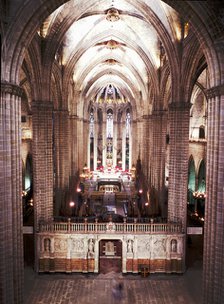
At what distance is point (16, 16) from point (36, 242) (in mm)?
10895

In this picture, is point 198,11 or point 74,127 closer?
point 198,11

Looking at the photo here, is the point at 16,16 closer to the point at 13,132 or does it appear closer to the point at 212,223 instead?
the point at 13,132

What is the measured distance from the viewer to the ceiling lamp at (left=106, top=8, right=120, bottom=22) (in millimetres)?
18489

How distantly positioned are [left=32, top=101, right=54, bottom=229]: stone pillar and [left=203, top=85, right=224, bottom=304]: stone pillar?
871 cm

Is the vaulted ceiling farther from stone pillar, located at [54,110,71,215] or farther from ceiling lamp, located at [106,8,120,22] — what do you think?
stone pillar, located at [54,110,71,215]

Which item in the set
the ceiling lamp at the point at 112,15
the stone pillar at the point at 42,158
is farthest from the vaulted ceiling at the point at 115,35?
the stone pillar at the point at 42,158

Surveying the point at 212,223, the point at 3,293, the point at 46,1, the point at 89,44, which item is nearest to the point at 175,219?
the point at 212,223

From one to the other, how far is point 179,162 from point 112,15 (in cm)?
1104

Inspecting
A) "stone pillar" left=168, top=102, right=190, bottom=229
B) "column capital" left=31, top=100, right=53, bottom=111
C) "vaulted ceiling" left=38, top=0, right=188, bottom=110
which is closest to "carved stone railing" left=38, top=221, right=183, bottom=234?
"stone pillar" left=168, top=102, right=190, bottom=229

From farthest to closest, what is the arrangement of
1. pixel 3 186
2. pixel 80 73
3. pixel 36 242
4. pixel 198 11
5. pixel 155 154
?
1. pixel 80 73
2. pixel 155 154
3. pixel 36 242
4. pixel 198 11
5. pixel 3 186

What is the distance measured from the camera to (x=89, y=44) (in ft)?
71.5

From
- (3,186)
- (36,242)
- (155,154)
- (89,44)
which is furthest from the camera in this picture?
(155,154)

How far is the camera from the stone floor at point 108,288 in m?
12.8

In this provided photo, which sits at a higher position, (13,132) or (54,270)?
(13,132)
